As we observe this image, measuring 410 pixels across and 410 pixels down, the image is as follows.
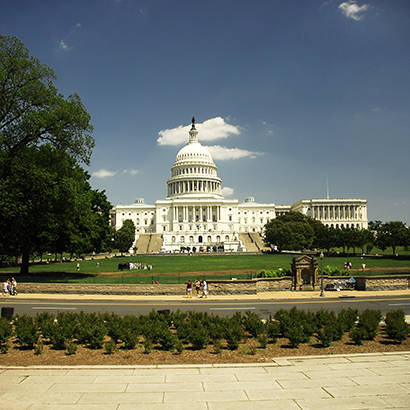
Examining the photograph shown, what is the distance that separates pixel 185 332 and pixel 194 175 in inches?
6246

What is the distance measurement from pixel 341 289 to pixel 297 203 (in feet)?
533

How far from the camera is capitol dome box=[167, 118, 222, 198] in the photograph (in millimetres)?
173375

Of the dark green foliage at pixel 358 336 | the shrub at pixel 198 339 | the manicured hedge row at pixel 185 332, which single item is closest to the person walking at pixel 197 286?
the manicured hedge row at pixel 185 332

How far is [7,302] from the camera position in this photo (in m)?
29.8

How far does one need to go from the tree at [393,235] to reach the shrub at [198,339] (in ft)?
238

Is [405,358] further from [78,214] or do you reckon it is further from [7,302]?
[78,214]

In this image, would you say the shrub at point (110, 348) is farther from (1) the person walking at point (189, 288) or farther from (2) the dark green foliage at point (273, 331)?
(1) the person walking at point (189, 288)

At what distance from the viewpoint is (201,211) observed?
521ft

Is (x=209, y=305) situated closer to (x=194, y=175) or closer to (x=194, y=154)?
(x=194, y=175)

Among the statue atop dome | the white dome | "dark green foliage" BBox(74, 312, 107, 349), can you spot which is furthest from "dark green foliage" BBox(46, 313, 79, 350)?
the statue atop dome

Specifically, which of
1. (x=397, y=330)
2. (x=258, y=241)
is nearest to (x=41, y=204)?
(x=397, y=330)

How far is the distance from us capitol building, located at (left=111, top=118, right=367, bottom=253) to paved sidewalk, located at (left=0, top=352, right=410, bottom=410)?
374ft

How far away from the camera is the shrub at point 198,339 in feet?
48.4

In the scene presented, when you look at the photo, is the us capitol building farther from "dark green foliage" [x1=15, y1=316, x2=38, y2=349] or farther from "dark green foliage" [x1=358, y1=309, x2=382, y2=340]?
"dark green foliage" [x1=15, y1=316, x2=38, y2=349]
